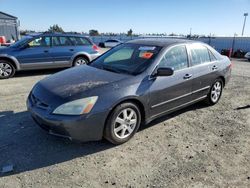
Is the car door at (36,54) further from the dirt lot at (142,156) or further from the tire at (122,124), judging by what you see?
the tire at (122,124)

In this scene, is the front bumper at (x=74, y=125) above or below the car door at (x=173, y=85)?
below

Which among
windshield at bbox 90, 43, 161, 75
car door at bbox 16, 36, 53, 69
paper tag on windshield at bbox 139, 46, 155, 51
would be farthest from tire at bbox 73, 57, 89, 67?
paper tag on windshield at bbox 139, 46, 155, 51

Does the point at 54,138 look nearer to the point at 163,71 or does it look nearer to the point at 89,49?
the point at 163,71

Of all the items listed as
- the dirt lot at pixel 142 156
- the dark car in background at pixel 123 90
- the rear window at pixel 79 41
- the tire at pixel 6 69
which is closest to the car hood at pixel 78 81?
the dark car in background at pixel 123 90

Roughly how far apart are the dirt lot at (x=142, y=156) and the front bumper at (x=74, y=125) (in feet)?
1.06

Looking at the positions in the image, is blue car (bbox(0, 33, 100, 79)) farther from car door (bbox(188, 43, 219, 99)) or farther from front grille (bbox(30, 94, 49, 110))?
→ car door (bbox(188, 43, 219, 99))

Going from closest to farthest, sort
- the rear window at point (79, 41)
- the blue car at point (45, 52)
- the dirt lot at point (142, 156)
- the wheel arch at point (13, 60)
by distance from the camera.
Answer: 1. the dirt lot at point (142, 156)
2. the wheel arch at point (13, 60)
3. the blue car at point (45, 52)
4. the rear window at point (79, 41)

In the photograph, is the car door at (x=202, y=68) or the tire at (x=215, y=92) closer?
the car door at (x=202, y=68)

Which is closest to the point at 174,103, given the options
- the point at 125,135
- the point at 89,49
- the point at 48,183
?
the point at 125,135

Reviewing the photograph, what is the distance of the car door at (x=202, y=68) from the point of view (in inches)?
178

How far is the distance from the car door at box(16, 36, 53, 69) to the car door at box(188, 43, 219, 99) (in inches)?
215

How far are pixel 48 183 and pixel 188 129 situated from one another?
2603 mm

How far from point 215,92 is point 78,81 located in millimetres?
3371

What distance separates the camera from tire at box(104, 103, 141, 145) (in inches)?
129
